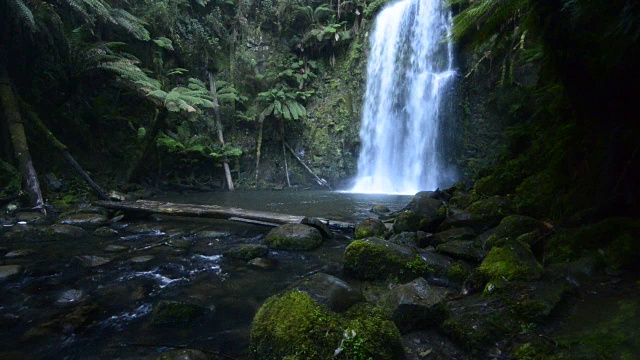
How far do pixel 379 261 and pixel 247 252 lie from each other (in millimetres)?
2109

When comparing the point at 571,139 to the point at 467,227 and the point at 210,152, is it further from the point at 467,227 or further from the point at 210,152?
the point at 210,152

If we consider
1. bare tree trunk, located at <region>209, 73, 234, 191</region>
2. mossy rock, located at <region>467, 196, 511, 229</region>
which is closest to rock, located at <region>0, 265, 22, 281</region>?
mossy rock, located at <region>467, 196, 511, 229</region>

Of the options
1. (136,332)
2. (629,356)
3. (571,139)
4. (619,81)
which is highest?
(619,81)

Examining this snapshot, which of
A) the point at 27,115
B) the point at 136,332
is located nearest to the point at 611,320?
the point at 136,332

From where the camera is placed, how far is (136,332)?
2.72 m

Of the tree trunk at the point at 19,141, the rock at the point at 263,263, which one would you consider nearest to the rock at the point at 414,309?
the rock at the point at 263,263

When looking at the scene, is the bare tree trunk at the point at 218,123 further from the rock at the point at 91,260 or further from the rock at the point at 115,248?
the rock at the point at 91,260

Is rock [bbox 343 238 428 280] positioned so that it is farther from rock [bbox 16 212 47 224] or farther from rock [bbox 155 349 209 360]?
rock [bbox 16 212 47 224]

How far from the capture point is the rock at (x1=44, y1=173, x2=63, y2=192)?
8956 millimetres

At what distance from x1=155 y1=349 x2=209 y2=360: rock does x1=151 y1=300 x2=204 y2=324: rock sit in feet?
2.38

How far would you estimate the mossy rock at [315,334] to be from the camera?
6.10ft

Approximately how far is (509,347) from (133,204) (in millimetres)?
7501

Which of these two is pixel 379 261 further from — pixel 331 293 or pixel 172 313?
pixel 172 313

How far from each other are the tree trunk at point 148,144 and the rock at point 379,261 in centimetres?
904
